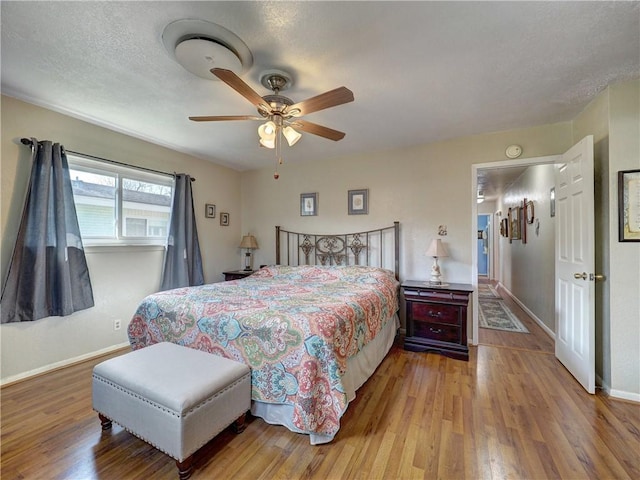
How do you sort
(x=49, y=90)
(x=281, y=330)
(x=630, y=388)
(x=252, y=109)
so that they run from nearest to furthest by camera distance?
(x=281, y=330) → (x=630, y=388) → (x=49, y=90) → (x=252, y=109)

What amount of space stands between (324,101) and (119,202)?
108 inches

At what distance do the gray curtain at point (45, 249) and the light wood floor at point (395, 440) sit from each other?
67 centimetres

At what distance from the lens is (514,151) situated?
311 centimetres

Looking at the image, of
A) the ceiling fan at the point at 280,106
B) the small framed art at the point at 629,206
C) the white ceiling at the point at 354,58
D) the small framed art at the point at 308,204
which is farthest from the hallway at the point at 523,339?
the ceiling fan at the point at 280,106

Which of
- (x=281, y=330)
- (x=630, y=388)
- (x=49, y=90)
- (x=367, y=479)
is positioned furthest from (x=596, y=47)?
(x=49, y=90)

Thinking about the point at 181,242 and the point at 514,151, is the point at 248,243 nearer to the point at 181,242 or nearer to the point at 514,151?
the point at 181,242

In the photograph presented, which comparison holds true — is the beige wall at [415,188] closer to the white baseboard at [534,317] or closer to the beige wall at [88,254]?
the white baseboard at [534,317]

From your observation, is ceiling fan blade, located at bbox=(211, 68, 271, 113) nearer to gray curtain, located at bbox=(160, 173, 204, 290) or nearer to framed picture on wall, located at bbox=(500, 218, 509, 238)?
gray curtain, located at bbox=(160, 173, 204, 290)

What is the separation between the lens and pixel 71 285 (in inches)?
108

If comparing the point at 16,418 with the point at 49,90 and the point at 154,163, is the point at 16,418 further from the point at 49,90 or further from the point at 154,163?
the point at 154,163

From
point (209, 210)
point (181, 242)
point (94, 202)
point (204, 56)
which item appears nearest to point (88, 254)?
point (94, 202)

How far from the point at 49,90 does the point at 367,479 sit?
11.9ft

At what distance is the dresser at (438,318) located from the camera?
2947 millimetres

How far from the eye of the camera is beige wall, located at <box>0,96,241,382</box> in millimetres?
2438
